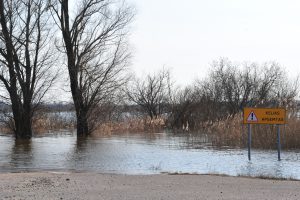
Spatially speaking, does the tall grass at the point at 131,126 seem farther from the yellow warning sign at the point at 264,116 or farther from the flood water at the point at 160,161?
the yellow warning sign at the point at 264,116

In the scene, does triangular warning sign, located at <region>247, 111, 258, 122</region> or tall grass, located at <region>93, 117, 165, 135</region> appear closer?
triangular warning sign, located at <region>247, 111, 258, 122</region>

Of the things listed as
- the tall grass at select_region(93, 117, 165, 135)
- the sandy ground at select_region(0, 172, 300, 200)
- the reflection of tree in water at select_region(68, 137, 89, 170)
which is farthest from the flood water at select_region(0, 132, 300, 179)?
the tall grass at select_region(93, 117, 165, 135)

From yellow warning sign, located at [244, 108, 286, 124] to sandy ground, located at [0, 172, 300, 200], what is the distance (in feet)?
13.9

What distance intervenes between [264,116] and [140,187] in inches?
266

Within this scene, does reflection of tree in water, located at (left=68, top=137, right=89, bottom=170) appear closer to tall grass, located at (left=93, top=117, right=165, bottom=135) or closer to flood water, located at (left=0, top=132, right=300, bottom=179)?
flood water, located at (left=0, top=132, right=300, bottom=179)

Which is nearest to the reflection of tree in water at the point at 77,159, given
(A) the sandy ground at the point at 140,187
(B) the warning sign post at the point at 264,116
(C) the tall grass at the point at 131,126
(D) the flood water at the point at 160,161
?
(D) the flood water at the point at 160,161

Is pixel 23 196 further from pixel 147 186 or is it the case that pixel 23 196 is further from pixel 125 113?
pixel 125 113

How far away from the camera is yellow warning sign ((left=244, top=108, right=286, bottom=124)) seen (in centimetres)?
1527

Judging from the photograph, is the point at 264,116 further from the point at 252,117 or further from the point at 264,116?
the point at 252,117

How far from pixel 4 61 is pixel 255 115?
17.2 metres

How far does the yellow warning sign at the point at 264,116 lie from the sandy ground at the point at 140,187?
167 inches

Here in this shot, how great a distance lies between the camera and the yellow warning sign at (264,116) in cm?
1527

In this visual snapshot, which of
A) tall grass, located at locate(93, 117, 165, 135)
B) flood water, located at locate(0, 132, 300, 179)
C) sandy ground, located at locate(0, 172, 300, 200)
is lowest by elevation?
sandy ground, located at locate(0, 172, 300, 200)

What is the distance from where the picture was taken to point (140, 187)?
978cm
